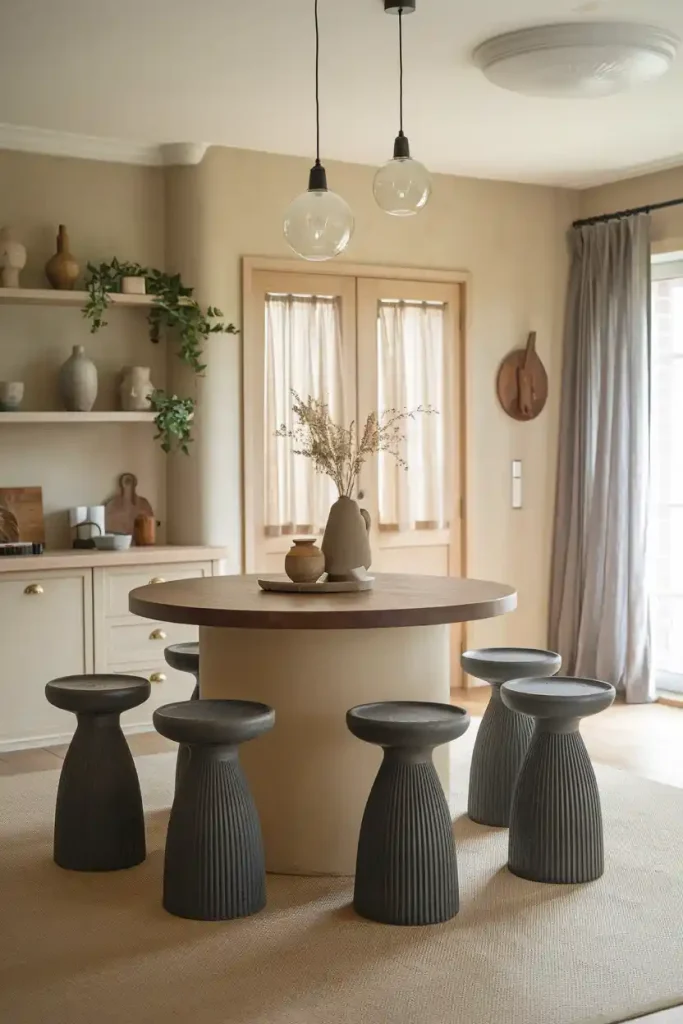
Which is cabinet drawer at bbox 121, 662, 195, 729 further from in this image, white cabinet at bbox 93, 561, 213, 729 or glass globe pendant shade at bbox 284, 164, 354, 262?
glass globe pendant shade at bbox 284, 164, 354, 262

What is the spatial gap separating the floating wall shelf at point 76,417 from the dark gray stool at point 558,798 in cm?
271

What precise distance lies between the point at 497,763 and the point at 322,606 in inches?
40.9

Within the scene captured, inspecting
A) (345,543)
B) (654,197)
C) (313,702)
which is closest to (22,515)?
(345,543)

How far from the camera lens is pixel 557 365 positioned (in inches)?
276

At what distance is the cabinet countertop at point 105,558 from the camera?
536 cm

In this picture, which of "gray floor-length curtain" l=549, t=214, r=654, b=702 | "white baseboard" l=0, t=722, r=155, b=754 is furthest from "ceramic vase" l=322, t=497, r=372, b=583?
"gray floor-length curtain" l=549, t=214, r=654, b=702

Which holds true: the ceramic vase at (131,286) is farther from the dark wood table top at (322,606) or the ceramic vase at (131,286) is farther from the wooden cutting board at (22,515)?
the dark wood table top at (322,606)

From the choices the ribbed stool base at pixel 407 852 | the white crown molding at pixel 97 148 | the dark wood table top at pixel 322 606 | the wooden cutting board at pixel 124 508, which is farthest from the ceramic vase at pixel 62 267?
the ribbed stool base at pixel 407 852

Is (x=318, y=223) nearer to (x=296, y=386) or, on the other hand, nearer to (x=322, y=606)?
(x=322, y=606)

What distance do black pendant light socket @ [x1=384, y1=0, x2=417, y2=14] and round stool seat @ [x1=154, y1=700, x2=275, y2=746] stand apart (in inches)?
88.3

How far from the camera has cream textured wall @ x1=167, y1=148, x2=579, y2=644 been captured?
19.7ft

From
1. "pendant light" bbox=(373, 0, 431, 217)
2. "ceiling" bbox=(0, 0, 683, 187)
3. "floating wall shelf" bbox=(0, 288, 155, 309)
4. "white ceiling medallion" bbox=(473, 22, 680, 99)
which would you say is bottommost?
"floating wall shelf" bbox=(0, 288, 155, 309)

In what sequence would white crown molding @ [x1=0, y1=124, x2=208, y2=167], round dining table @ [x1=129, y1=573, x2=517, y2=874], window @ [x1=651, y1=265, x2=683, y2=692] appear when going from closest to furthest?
round dining table @ [x1=129, y1=573, x2=517, y2=874] → white crown molding @ [x1=0, y1=124, x2=208, y2=167] → window @ [x1=651, y1=265, x2=683, y2=692]

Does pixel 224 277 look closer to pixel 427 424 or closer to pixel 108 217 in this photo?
pixel 108 217
